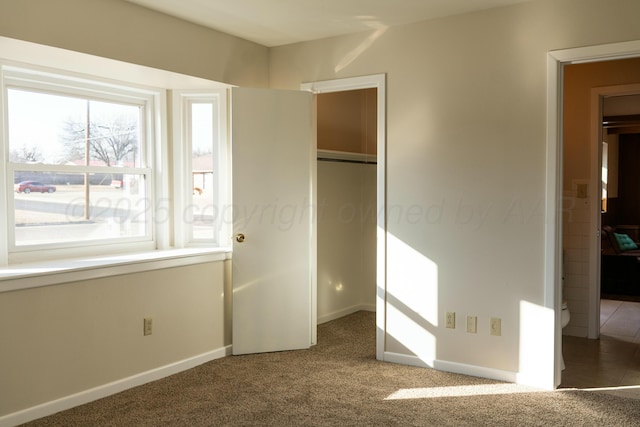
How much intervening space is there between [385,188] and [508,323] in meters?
1.30

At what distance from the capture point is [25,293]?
3109mm

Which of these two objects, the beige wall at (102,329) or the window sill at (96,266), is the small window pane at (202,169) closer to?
the window sill at (96,266)

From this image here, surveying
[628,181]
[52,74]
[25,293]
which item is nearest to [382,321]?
[25,293]

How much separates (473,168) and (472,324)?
3.59 feet

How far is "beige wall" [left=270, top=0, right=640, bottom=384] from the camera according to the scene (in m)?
3.62

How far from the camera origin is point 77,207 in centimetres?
399

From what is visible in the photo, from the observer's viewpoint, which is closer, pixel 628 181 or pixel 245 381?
pixel 245 381

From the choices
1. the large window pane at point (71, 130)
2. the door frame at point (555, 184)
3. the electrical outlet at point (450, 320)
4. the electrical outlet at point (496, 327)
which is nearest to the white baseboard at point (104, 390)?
the large window pane at point (71, 130)

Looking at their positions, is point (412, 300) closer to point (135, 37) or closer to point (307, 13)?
point (307, 13)

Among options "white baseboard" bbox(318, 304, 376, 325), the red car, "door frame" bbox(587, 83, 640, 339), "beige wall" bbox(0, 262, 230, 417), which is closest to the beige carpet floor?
"beige wall" bbox(0, 262, 230, 417)

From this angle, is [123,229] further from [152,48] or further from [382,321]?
[382,321]

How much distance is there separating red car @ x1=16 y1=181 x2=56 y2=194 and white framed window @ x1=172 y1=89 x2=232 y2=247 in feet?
3.30

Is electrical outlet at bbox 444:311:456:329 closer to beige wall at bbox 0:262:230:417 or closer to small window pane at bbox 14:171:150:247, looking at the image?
beige wall at bbox 0:262:230:417

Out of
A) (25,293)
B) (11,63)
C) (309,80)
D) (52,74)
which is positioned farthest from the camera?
(309,80)
